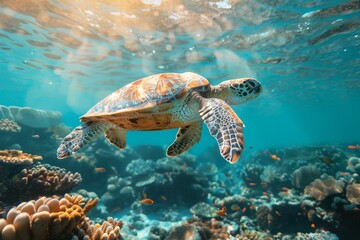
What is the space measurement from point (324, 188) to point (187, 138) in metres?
5.37

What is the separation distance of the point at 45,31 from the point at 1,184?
41.3 ft

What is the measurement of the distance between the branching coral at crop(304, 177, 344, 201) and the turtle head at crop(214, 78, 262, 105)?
4.57m

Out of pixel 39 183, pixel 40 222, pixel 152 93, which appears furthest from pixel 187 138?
pixel 39 183

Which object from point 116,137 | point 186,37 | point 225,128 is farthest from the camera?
point 186,37

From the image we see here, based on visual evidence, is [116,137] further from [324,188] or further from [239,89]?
[324,188]

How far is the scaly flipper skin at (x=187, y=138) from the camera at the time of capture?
15.4 ft

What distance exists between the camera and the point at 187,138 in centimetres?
485

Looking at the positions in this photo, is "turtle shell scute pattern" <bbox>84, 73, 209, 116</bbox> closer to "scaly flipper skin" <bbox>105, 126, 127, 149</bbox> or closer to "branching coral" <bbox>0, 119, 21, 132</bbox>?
"scaly flipper skin" <bbox>105, 126, 127, 149</bbox>

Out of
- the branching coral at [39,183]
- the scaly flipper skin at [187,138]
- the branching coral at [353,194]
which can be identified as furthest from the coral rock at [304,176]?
the branching coral at [39,183]

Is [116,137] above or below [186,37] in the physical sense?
below

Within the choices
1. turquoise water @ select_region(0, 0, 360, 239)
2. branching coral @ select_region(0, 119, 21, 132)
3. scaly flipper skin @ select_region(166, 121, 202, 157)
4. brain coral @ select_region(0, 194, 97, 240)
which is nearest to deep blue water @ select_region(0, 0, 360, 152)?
turquoise water @ select_region(0, 0, 360, 239)

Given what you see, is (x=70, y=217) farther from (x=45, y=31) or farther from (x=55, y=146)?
(x=45, y=31)

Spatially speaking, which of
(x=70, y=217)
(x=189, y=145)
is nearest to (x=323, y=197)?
(x=189, y=145)

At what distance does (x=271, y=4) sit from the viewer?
10133 mm
